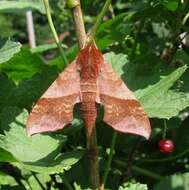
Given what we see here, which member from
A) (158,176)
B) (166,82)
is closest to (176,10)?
(166,82)

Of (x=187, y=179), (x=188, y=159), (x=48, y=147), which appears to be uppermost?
(x=48, y=147)

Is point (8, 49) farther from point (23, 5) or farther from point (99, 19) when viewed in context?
point (23, 5)

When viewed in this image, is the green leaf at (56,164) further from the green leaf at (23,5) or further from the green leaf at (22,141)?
the green leaf at (23,5)

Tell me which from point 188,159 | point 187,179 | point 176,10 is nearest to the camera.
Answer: point 187,179

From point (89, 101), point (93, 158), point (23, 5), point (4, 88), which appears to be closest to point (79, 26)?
point (89, 101)

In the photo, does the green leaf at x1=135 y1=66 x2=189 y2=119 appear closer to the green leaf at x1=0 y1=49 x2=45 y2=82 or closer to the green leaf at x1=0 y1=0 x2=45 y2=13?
the green leaf at x1=0 y1=49 x2=45 y2=82

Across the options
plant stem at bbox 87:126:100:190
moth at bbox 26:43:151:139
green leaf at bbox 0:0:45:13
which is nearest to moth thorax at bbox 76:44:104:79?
moth at bbox 26:43:151:139

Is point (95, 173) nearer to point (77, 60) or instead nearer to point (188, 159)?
point (77, 60)
